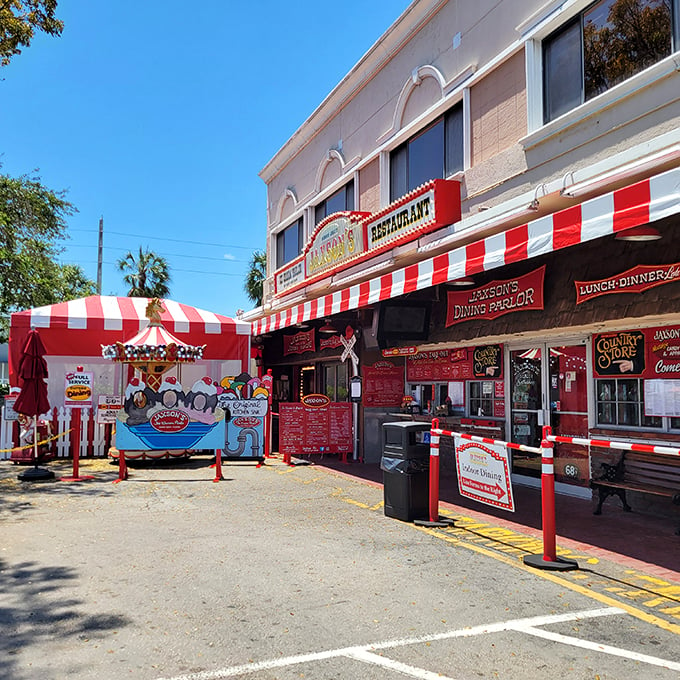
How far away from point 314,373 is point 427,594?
534 inches

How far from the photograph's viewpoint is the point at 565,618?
4.66m

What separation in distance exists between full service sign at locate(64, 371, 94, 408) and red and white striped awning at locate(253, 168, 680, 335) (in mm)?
6959

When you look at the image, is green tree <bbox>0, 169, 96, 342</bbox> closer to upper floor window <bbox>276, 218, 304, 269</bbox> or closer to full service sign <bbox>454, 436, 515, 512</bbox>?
upper floor window <bbox>276, 218, 304, 269</bbox>

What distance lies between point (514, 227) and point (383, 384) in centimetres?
607

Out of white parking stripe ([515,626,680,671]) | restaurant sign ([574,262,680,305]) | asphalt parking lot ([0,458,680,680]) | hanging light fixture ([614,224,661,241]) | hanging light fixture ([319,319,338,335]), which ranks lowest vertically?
white parking stripe ([515,626,680,671])

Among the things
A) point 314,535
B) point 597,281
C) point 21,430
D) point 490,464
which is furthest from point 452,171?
point 21,430

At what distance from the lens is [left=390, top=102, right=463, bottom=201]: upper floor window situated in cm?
1122

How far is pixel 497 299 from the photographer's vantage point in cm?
962

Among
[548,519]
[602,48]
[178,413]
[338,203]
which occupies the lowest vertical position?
[548,519]

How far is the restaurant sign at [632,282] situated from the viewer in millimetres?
6939

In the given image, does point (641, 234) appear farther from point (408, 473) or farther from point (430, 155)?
point (430, 155)

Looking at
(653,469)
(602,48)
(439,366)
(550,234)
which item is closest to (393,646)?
(550,234)

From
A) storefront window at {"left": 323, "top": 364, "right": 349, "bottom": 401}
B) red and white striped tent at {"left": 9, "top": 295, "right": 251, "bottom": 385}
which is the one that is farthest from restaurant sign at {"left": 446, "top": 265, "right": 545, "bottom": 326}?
red and white striped tent at {"left": 9, "top": 295, "right": 251, "bottom": 385}

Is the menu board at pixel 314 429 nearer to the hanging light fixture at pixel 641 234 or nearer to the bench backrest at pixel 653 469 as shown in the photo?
the bench backrest at pixel 653 469
